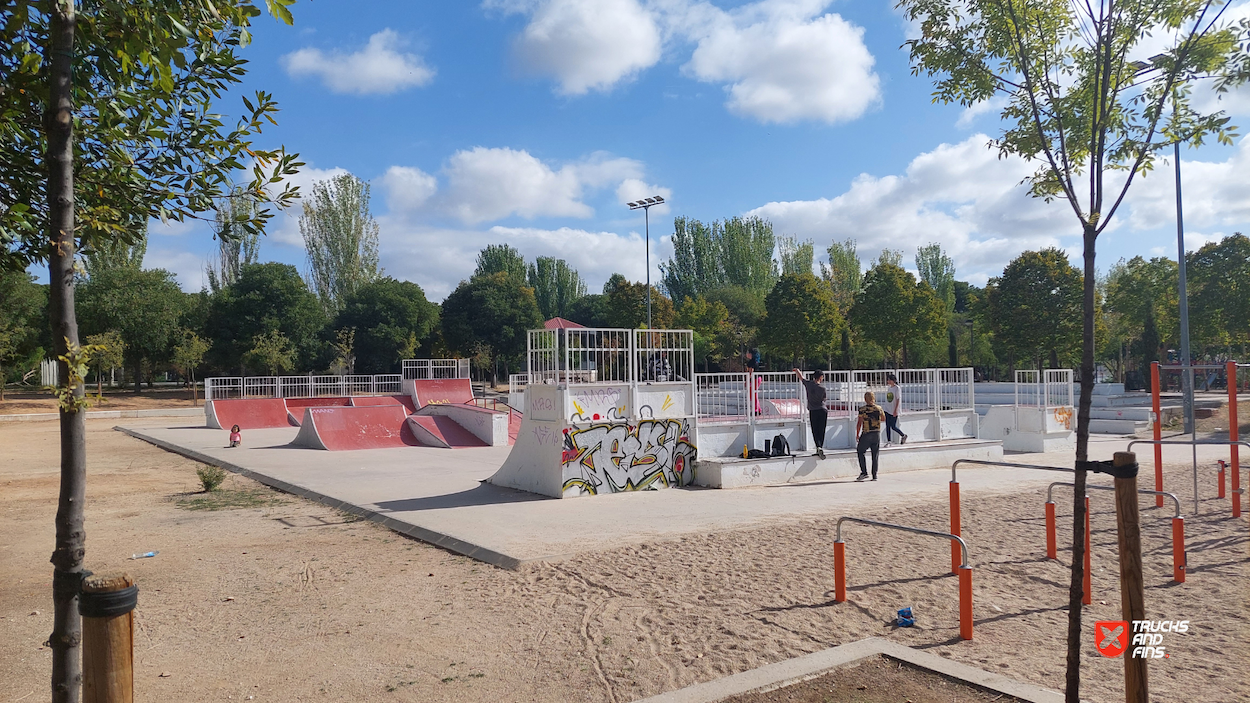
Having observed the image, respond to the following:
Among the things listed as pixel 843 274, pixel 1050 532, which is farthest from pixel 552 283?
pixel 1050 532

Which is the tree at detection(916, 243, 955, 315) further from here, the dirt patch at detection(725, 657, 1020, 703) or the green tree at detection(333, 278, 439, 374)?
the dirt patch at detection(725, 657, 1020, 703)

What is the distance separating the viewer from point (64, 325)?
3275mm

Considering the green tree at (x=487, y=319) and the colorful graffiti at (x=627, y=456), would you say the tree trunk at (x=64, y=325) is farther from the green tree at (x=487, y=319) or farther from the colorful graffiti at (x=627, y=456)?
the green tree at (x=487, y=319)

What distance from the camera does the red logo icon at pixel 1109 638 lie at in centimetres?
519

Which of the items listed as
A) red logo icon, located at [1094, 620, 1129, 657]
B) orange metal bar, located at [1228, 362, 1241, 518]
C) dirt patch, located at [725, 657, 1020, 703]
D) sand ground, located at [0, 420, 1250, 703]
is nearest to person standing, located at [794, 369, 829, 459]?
sand ground, located at [0, 420, 1250, 703]

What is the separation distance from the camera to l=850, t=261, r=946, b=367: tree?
43875 millimetres

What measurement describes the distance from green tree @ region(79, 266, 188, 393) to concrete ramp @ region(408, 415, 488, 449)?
1320 inches

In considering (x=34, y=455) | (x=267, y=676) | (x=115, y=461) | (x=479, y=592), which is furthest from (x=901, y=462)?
(x=34, y=455)

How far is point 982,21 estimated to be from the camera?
189 inches

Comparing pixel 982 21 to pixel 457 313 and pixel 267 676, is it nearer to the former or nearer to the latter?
pixel 267 676

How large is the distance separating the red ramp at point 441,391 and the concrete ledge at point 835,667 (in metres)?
31.1

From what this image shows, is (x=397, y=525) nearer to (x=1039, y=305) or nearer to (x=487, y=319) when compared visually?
(x=1039, y=305)

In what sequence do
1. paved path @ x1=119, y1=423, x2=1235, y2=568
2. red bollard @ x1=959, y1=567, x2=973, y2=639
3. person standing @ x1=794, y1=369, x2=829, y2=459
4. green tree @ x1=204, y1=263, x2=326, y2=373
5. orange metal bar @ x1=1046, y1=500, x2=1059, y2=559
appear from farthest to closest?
green tree @ x1=204, y1=263, x2=326, y2=373, person standing @ x1=794, y1=369, x2=829, y2=459, paved path @ x1=119, y1=423, x2=1235, y2=568, orange metal bar @ x1=1046, y1=500, x2=1059, y2=559, red bollard @ x1=959, y1=567, x2=973, y2=639

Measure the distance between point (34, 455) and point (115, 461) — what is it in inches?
142
